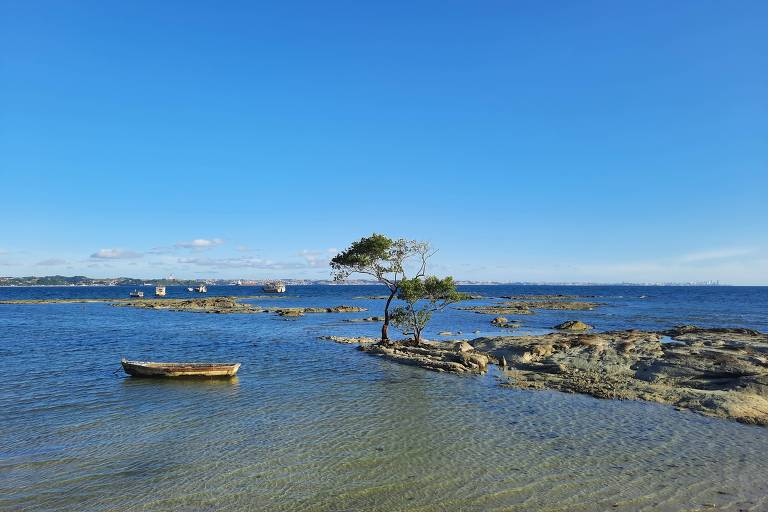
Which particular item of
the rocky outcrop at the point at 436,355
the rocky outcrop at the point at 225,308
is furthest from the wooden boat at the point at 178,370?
the rocky outcrop at the point at 225,308

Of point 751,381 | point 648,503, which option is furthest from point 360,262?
point 648,503

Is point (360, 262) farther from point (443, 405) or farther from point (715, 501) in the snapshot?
point (715, 501)

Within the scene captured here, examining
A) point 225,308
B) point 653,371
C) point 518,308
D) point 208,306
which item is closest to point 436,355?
point 653,371

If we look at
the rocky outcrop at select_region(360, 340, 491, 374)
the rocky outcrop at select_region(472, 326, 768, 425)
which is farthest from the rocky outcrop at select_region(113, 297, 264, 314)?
the rocky outcrop at select_region(472, 326, 768, 425)

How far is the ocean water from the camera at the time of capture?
1435 cm

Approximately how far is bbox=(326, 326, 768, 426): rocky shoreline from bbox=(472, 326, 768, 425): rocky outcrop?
0.14 ft

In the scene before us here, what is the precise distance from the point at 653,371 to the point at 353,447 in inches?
931

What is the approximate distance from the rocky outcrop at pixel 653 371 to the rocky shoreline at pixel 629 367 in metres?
0.04

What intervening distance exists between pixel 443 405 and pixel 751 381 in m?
17.8

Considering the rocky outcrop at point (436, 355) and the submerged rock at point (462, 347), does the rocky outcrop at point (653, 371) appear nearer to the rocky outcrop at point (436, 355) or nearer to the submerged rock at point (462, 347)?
the submerged rock at point (462, 347)

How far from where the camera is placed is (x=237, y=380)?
105 ft

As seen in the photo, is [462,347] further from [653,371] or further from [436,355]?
[653,371]

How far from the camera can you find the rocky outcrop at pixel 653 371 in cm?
2530

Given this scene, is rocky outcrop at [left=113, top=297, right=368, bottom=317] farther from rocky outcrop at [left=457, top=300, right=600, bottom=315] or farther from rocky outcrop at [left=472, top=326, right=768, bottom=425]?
rocky outcrop at [left=472, top=326, right=768, bottom=425]
